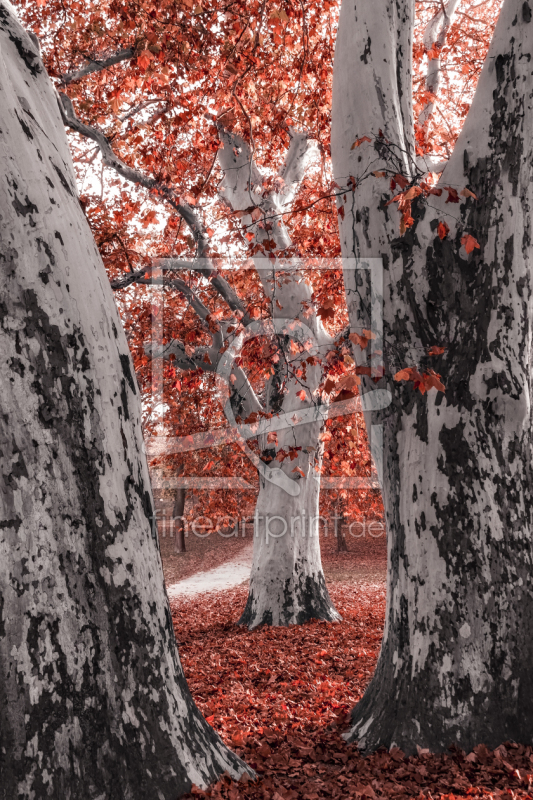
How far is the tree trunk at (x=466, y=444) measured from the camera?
295cm

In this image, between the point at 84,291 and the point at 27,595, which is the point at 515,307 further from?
the point at 27,595

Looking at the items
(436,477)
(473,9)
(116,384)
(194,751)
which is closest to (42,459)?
(116,384)

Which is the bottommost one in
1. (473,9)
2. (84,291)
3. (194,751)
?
(194,751)

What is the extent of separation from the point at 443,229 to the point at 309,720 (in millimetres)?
3267

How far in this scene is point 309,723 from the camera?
12.3 feet

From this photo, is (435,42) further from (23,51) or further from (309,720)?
(309,720)

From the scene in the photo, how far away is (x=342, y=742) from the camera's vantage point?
131 inches

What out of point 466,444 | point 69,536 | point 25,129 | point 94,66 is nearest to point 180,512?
point 94,66

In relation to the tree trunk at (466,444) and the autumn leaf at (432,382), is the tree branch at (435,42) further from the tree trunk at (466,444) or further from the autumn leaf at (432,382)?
the autumn leaf at (432,382)

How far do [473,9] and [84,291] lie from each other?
33.0 feet

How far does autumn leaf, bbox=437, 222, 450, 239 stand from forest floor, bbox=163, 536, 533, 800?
268cm

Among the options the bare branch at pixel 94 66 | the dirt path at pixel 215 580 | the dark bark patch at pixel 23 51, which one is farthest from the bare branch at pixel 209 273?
the dirt path at pixel 215 580

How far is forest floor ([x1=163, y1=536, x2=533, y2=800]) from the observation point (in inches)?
102

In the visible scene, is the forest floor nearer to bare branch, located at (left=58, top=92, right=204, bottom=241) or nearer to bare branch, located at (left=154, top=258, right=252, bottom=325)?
bare branch, located at (left=154, top=258, right=252, bottom=325)
